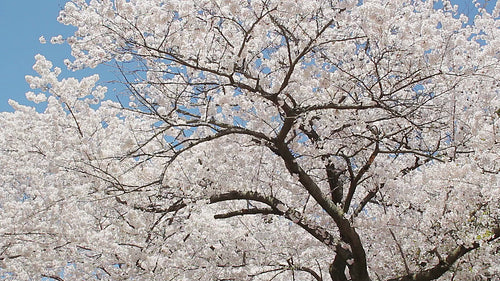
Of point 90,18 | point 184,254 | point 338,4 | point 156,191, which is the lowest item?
point 184,254

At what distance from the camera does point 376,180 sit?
6.61m

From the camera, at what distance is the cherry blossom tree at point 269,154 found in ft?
19.1

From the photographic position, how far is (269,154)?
7.84m

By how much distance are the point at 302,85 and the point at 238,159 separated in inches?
60.6

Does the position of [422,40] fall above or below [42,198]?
above

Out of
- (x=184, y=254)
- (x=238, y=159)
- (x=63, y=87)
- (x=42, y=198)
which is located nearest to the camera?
(x=184, y=254)

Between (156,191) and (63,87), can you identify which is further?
(63,87)

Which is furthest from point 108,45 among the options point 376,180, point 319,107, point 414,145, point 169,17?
point 414,145

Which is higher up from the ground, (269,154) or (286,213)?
(269,154)

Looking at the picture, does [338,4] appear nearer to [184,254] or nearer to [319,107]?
[319,107]

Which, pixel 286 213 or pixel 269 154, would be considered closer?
pixel 286 213

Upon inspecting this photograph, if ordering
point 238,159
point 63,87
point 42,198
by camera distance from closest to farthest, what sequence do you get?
1. point 238,159
2. point 42,198
3. point 63,87

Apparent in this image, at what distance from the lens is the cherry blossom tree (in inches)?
230

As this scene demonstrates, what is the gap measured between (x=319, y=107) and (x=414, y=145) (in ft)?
11.1
